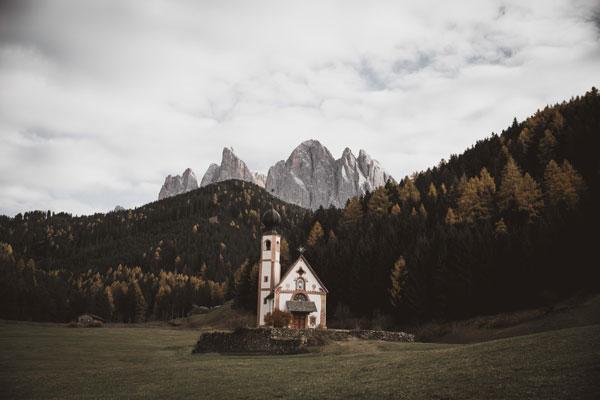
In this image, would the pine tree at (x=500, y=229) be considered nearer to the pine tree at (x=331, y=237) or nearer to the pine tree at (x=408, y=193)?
the pine tree at (x=331, y=237)

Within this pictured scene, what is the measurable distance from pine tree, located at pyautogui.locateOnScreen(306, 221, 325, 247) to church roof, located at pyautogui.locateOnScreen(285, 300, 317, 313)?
101ft

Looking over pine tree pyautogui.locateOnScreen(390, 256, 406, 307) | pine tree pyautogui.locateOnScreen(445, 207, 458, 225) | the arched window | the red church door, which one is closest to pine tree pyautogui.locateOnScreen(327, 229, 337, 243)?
pine tree pyautogui.locateOnScreen(445, 207, 458, 225)

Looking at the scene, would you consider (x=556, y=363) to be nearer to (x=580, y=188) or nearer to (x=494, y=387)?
(x=494, y=387)

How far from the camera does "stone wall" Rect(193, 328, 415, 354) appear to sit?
3754 cm

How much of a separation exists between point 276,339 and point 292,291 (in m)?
22.3

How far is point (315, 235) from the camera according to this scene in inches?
3716

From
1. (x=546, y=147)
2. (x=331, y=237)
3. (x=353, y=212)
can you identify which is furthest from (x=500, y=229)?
(x=353, y=212)

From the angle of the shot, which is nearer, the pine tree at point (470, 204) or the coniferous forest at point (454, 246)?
the coniferous forest at point (454, 246)

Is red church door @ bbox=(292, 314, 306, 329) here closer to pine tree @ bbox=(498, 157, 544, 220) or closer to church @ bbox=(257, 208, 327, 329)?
church @ bbox=(257, 208, 327, 329)

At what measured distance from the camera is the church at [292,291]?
59.9m

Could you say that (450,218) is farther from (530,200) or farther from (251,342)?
(251,342)

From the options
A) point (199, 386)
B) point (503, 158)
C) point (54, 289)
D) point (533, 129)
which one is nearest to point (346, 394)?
point (199, 386)

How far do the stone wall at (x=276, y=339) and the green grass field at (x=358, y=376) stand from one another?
25.9 feet

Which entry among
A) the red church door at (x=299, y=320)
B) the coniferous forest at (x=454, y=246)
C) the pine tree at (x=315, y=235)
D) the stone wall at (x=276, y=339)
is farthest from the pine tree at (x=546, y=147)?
the stone wall at (x=276, y=339)
